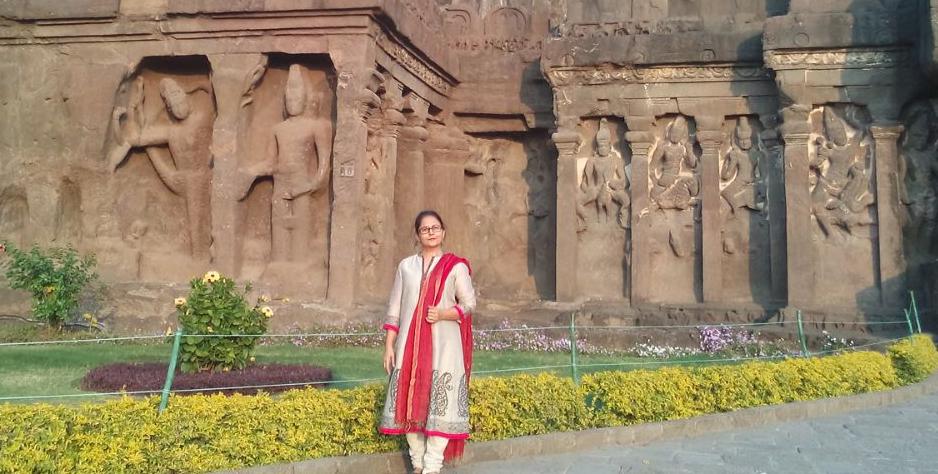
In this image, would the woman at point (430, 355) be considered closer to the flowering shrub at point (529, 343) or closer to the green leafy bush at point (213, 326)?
the green leafy bush at point (213, 326)

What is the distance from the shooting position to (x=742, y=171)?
14.5m

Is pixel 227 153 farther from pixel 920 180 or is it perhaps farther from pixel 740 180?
pixel 920 180

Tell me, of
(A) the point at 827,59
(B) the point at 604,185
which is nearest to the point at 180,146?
(B) the point at 604,185

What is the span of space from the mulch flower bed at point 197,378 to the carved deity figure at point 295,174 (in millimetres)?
5527

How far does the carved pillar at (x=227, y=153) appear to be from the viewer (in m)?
12.8

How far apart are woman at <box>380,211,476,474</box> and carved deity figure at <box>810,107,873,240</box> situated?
10.7 m

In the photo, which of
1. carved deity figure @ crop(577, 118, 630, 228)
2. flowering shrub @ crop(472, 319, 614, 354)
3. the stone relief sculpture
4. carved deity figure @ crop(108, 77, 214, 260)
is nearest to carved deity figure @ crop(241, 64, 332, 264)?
carved deity figure @ crop(108, 77, 214, 260)

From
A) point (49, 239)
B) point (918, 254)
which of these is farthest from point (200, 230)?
point (918, 254)

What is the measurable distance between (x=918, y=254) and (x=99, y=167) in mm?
14515

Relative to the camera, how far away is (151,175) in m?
14.0

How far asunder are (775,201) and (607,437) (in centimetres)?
943

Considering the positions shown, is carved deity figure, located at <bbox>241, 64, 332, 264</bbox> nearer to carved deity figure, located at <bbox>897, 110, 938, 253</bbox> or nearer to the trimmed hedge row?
the trimmed hedge row

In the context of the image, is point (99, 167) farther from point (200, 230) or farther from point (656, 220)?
point (656, 220)

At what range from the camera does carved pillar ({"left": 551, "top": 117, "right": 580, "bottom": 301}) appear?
14852mm
